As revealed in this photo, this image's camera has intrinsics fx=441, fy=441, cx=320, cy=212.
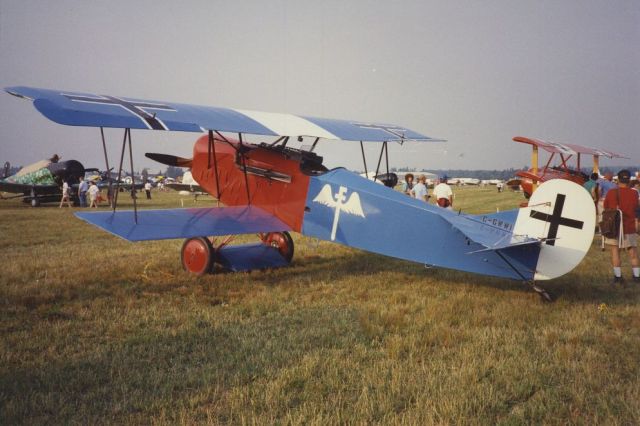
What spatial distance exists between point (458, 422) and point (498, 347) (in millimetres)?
1457

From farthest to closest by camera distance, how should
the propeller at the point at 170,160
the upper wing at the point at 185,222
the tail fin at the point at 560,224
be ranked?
the propeller at the point at 170,160, the upper wing at the point at 185,222, the tail fin at the point at 560,224

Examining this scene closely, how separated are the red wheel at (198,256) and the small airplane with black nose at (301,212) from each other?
0.05 ft

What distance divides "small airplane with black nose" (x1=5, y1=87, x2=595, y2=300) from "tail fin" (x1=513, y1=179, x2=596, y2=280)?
1 centimetres

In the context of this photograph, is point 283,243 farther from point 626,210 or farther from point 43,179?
point 43,179

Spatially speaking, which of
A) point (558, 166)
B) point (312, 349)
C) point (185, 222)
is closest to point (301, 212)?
point (185, 222)

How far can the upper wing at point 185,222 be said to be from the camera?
592 centimetres

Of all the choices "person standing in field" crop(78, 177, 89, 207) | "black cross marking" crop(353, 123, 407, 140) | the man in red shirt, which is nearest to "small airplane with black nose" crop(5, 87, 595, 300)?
"black cross marking" crop(353, 123, 407, 140)

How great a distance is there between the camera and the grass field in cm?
280

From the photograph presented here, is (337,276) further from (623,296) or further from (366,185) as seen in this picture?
(623,296)

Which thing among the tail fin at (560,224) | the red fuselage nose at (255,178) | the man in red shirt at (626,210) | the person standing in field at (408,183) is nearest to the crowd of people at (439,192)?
the person standing in field at (408,183)

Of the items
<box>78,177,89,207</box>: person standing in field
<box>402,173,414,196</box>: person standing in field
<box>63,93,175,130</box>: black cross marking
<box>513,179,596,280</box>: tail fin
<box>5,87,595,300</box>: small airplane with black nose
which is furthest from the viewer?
<box>78,177,89,207</box>: person standing in field

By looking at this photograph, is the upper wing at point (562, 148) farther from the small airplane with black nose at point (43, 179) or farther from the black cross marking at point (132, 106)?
the small airplane with black nose at point (43, 179)

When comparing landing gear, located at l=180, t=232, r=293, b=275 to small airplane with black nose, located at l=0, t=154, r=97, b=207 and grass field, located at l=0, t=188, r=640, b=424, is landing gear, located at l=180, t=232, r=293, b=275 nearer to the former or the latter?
grass field, located at l=0, t=188, r=640, b=424

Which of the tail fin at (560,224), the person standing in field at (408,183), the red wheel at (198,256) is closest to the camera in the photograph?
the tail fin at (560,224)
